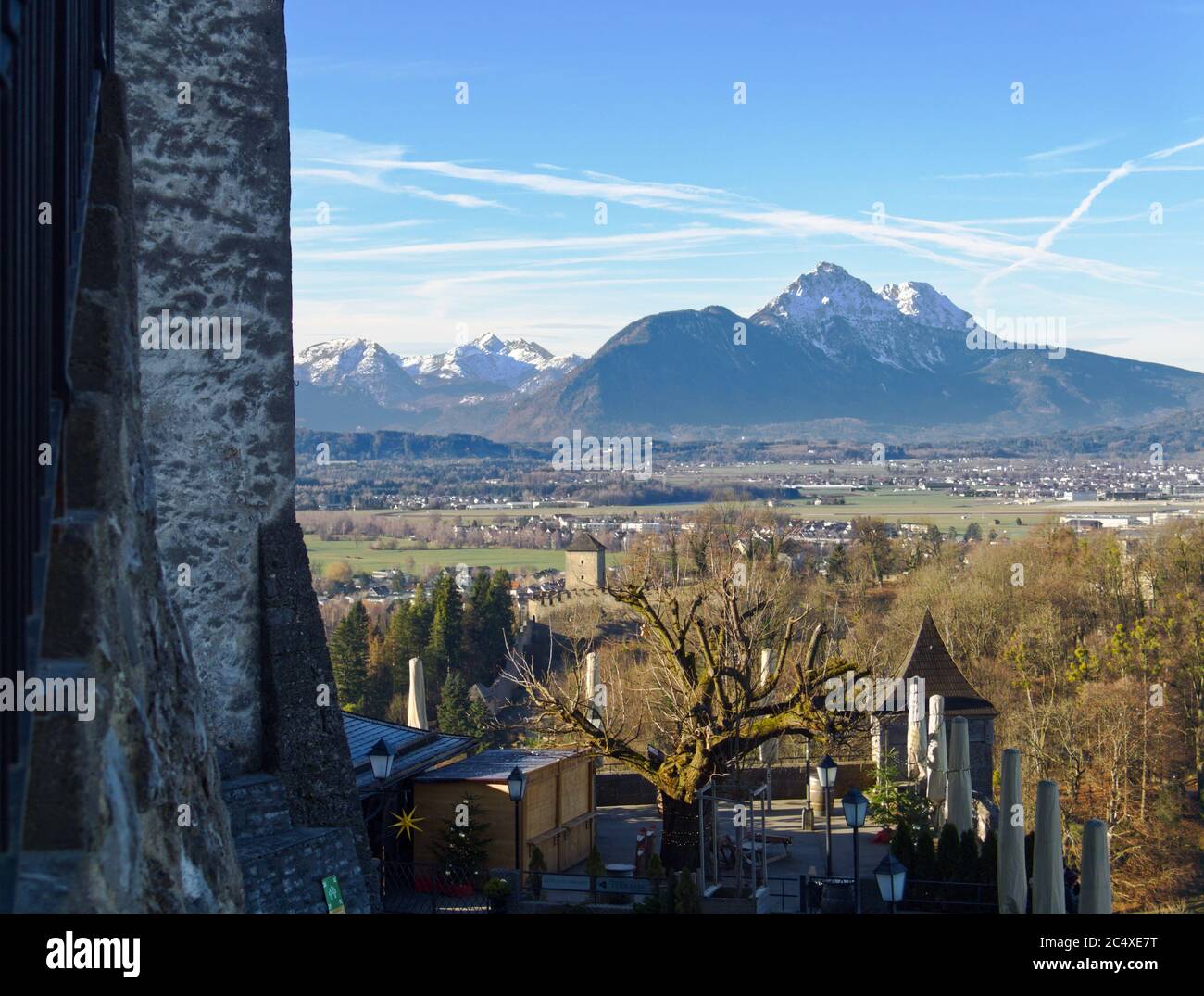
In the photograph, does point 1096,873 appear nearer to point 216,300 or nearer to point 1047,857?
point 1047,857

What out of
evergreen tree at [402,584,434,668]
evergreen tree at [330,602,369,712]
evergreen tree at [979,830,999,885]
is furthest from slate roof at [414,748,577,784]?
evergreen tree at [402,584,434,668]

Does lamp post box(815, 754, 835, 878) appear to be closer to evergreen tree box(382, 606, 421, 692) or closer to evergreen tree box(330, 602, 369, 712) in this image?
evergreen tree box(330, 602, 369, 712)

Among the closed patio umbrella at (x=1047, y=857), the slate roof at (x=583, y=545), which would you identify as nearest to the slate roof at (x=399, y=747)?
the closed patio umbrella at (x=1047, y=857)

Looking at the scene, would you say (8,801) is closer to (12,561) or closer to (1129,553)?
(12,561)

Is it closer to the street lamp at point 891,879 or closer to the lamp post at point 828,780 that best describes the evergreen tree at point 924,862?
the lamp post at point 828,780

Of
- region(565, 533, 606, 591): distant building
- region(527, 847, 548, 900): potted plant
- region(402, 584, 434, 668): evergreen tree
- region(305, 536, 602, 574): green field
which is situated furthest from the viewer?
region(305, 536, 602, 574): green field
